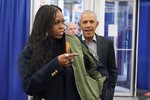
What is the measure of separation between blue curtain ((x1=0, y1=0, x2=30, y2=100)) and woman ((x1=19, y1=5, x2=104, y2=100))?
239cm

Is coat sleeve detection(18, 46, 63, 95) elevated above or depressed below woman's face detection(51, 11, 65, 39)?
below

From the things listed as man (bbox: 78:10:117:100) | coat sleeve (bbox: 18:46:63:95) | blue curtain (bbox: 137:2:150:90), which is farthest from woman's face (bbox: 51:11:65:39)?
blue curtain (bbox: 137:2:150:90)

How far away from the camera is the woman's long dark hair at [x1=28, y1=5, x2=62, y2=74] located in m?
1.23

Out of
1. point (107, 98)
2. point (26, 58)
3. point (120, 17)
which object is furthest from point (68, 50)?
point (120, 17)

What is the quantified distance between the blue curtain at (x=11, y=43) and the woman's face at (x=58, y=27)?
7.89 ft

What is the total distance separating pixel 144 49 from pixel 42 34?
15.4 feet

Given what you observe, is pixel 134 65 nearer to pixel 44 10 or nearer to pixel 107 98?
pixel 107 98

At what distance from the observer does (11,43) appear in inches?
143

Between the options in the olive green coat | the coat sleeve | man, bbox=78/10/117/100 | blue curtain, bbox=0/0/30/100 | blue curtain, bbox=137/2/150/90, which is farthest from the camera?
blue curtain, bbox=137/2/150/90

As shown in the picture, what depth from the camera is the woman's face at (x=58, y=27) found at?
4.13 feet

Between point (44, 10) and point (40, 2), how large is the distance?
2620 millimetres

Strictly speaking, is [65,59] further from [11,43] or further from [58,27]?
[11,43]

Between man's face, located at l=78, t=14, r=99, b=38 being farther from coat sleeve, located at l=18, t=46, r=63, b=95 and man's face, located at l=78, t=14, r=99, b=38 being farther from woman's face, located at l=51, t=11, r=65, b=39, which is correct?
coat sleeve, located at l=18, t=46, r=63, b=95

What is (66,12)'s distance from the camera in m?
4.99
